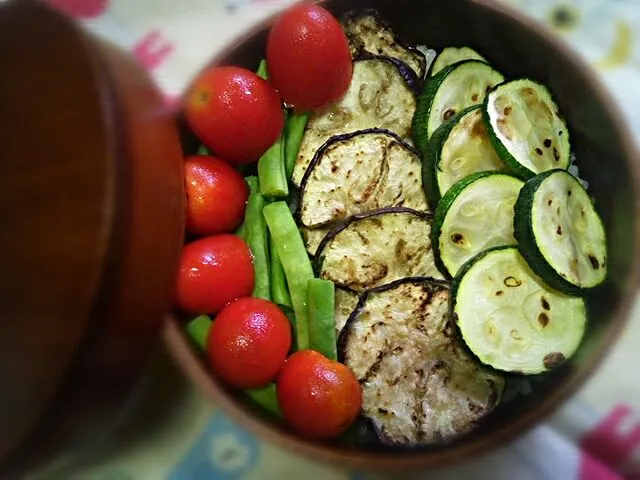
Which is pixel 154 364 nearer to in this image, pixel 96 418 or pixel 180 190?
pixel 96 418

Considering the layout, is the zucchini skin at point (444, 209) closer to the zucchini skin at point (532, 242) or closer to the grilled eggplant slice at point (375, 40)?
the zucchini skin at point (532, 242)

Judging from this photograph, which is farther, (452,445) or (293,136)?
(293,136)

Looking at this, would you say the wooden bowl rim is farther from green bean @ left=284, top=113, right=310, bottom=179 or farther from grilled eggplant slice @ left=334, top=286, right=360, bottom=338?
green bean @ left=284, top=113, right=310, bottom=179

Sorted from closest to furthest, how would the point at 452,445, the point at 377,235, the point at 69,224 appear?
the point at 69,224, the point at 452,445, the point at 377,235

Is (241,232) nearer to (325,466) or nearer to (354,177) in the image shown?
(354,177)

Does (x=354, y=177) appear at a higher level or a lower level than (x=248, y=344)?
higher

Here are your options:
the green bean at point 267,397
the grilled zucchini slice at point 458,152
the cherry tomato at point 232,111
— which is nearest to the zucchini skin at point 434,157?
the grilled zucchini slice at point 458,152

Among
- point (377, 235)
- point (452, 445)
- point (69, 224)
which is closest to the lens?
point (69, 224)

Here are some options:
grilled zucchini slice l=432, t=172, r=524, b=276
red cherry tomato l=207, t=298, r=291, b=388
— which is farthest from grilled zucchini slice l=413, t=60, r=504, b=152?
red cherry tomato l=207, t=298, r=291, b=388

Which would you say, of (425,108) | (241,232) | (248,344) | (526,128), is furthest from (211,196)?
(526,128)
